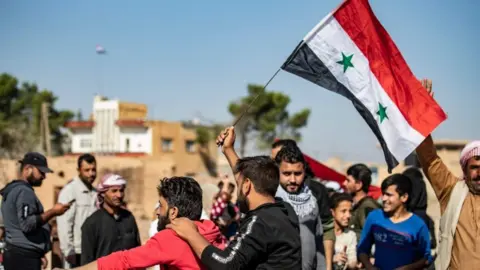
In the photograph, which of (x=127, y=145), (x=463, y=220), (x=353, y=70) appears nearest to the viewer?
(x=463, y=220)

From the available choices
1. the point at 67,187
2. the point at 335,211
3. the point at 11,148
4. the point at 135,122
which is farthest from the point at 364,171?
the point at 135,122

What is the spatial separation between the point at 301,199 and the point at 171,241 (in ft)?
5.72

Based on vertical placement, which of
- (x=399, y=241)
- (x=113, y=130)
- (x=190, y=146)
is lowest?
(x=399, y=241)

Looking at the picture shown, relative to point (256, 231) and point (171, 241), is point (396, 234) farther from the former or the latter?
point (171, 241)

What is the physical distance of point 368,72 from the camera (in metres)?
4.98

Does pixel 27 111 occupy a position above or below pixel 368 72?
above

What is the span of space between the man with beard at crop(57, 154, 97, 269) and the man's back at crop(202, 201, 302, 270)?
13.1 ft

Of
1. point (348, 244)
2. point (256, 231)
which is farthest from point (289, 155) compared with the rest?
point (348, 244)

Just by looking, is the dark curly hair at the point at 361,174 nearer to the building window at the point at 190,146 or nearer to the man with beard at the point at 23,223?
the man with beard at the point at 23,223

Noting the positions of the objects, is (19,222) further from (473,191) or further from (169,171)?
(169,171)

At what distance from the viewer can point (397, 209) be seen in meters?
5.77

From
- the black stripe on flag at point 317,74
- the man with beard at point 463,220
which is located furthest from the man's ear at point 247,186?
the man with beard at point 463,220

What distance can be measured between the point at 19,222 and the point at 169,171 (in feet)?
97.1

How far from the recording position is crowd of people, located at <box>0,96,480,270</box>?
3457mm
